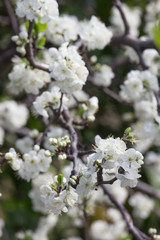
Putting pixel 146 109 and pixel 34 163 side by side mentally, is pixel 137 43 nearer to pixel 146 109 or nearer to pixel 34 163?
pixel 146 109

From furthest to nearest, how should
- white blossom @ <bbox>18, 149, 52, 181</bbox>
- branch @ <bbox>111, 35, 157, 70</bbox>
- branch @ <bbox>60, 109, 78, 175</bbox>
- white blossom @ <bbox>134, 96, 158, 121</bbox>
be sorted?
white blossom @ <bbox>134, 96, 158, 121</bbox> → branch @ <bbox>111, 35, 157, 70</bbox> → white blossom @ <bbox>18, 149, 52, 181</bbox> → branch @ <bbox>60, 109, 78, 175</bbox>

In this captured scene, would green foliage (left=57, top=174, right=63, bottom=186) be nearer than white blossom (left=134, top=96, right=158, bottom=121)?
Yes

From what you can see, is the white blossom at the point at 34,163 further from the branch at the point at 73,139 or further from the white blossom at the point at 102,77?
the white blossom at the point at 102,77

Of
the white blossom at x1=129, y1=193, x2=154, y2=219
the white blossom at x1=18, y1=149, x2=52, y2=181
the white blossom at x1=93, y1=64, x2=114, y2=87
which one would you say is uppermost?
the white blossom at x1=93, y1=64, x2=114, y2=87

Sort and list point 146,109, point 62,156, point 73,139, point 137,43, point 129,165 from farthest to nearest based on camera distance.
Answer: point 146,109 < point 137,43 < point 73,139 < point 62,156 < point 129,165

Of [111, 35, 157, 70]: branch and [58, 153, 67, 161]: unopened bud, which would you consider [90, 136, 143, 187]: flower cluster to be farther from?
[111, 35, 157, 70]: branch

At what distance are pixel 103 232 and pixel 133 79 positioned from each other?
1623mm

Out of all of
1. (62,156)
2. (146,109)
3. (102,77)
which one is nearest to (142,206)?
(146,109)

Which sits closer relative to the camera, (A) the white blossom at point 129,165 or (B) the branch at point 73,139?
(A) the white blossom at point 129,165

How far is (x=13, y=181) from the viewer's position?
3.06m

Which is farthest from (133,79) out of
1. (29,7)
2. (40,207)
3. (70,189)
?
(40,207)

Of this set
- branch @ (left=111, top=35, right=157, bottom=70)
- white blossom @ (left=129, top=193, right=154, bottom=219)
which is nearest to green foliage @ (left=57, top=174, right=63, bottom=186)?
branch @ (left=111, top=35, right=157, bottom=70)

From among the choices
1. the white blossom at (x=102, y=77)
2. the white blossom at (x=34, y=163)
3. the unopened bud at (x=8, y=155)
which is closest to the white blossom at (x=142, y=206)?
the white blossom at (x=102, y=77)

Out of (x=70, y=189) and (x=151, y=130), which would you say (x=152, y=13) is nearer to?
(x=151, y=130)
